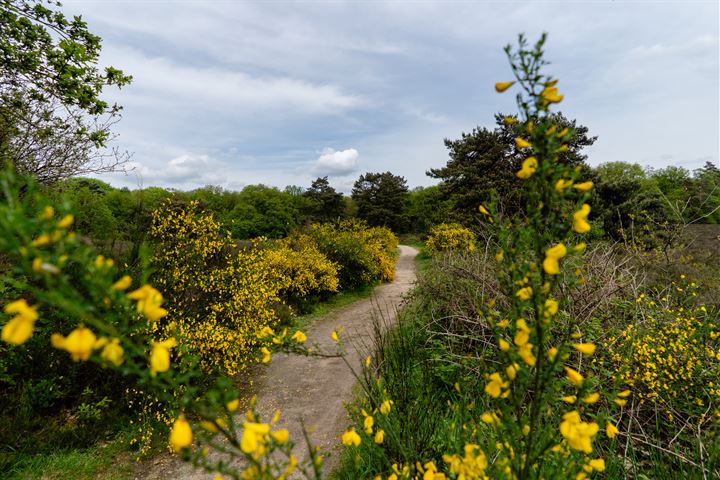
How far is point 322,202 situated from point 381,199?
6.43 m

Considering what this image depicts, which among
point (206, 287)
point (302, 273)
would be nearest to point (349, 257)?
point (302, 273)

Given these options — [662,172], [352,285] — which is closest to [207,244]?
[352,285]

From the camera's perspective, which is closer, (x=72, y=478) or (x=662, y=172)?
(x=72, y=478)

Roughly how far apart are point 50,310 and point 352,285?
31.9 ft

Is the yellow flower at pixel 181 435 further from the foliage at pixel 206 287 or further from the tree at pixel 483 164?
the tree at pixel 483 164

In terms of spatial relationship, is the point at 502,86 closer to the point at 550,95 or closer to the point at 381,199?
the point at 550,95

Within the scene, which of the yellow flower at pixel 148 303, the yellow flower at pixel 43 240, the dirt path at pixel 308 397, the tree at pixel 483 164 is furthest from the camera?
the tree at pixel 483 164

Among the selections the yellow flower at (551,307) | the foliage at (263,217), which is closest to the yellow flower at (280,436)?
the yellow flower at (551,307)

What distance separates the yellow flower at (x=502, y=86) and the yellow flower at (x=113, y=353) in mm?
1360

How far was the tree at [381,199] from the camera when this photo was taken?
119ft

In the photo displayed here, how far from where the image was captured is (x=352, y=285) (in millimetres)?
13469

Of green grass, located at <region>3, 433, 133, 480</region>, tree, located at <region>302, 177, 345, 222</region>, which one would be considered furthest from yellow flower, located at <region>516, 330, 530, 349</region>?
tree, located at <region>302, 177, 345, 222</region>

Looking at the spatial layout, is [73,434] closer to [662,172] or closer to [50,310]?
[50,310]

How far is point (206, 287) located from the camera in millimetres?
6016
